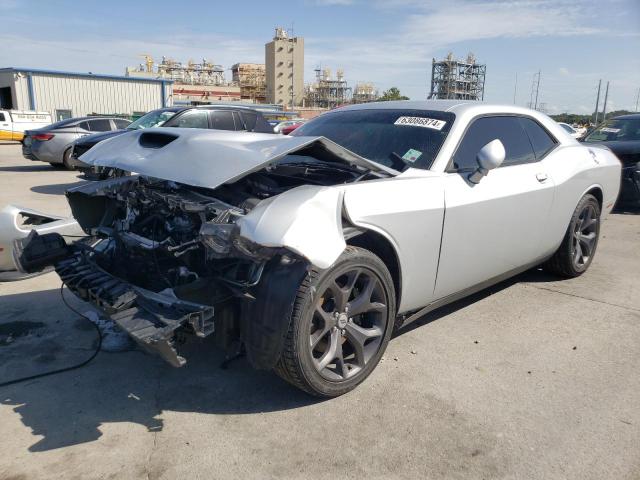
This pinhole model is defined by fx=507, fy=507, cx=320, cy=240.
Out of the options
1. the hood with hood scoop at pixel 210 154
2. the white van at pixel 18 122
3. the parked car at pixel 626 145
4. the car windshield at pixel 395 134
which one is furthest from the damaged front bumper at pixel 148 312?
the white van at pixel 18 122

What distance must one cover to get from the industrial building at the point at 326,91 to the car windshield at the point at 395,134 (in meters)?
102

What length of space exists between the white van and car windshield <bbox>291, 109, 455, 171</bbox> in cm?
2557

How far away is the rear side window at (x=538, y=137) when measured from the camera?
4.14 meters

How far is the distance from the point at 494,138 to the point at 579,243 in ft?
5.63

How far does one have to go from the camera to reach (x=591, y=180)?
15.1 feet

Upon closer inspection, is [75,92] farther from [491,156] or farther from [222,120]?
[491,156]

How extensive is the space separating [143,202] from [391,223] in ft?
4.76

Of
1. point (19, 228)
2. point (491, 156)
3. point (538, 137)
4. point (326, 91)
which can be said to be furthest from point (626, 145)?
point (326, 91)

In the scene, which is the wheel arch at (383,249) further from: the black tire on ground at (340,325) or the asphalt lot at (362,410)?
the asphalt lot at (362,410)

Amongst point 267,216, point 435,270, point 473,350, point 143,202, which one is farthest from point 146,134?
point 473,350

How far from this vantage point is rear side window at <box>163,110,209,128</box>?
1031cm

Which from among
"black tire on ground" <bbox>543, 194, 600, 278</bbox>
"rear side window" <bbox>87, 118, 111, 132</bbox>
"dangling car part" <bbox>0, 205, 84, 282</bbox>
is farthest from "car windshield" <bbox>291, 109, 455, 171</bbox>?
"rear side window" <bbox>87, 118, 111, 132</bbox>

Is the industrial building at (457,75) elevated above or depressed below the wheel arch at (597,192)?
above

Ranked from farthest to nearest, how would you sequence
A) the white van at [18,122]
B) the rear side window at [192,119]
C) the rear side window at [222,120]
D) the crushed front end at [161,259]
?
the white van at [18,122] < the rear side window at [222,120] < the rear side window at [192,119] < the crushed front end at [161,259]
